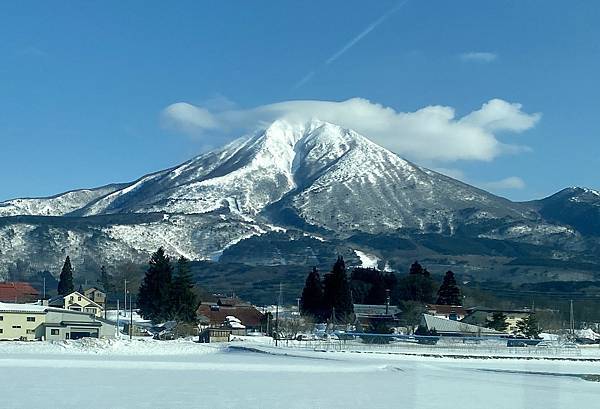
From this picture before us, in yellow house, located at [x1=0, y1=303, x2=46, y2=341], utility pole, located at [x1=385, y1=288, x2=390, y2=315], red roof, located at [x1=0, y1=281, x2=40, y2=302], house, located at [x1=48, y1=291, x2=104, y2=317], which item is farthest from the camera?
red roof, located at [x1=0, y1=281, x2=40, y2=302]

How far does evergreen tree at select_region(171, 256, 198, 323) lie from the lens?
6412 centimetres

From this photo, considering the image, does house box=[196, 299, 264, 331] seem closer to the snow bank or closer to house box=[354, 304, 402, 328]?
house box=[354, 304, 402, 328]

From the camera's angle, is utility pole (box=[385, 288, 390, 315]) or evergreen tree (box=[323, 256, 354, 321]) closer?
evergreen tree (box=[323, 256, 354, 321])

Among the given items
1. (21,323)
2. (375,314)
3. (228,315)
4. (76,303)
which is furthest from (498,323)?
(21,323)

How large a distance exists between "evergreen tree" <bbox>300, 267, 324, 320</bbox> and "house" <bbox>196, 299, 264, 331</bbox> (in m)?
4.02

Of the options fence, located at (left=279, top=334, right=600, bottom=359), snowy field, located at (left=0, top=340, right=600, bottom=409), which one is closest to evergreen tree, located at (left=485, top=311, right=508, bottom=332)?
fence, located at (left=279, top=334, right=600, bottom=359)

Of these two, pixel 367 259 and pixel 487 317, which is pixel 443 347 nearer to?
pixel 487 317

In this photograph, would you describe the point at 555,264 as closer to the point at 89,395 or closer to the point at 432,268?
the point at 432,268

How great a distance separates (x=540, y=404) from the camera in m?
20.9

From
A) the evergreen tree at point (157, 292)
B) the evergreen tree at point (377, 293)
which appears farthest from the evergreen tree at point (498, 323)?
the evergreen tree at point (157, 292)

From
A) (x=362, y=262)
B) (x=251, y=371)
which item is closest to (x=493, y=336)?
(x=251, y=371)

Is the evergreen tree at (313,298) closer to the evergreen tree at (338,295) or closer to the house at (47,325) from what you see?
the evergreen tree at (338,295)

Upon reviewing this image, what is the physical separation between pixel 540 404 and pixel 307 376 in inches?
357

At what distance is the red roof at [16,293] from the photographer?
3388 inches
